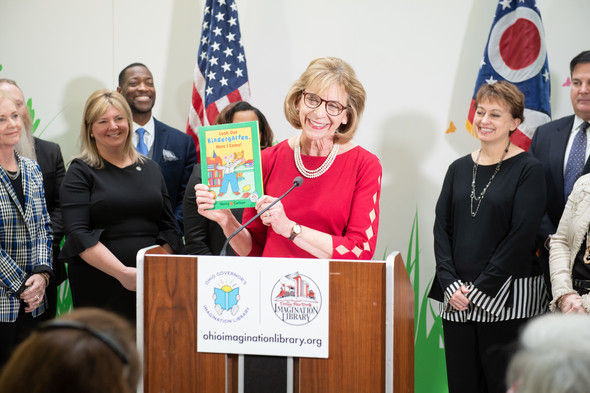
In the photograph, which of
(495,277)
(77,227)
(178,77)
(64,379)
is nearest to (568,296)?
(495,277)

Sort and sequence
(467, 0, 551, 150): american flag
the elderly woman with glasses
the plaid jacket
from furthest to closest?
(467, 0, 551, 150): american flag → the plaid jacket → the elderly woman with glasses

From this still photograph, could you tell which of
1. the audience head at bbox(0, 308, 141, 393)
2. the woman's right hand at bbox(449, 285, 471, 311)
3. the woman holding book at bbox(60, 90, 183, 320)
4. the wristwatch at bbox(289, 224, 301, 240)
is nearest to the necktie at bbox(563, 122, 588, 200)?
the woman's right hand at bbox(449, 285, 471, 311)

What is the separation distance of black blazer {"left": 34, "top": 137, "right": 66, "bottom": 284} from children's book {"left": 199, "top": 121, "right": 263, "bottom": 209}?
5.88 ft

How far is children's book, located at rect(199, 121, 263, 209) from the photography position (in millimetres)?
2398

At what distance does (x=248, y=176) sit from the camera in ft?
7.91

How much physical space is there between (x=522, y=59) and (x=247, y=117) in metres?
1.84

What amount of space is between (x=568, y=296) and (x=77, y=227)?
2435 millimetres

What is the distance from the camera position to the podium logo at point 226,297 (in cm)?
212

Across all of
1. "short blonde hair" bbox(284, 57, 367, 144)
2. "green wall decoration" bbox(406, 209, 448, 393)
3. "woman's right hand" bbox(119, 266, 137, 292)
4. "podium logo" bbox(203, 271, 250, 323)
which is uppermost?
"short blonde hair" bbox(284, 57, 367, 144)

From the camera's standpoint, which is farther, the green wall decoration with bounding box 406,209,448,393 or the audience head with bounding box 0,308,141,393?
the green wall decoration with bounding box 406,209,448,393

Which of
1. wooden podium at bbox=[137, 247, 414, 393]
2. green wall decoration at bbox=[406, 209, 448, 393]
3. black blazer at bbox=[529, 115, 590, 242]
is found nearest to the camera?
wooden podium at bbox=[137, 247, 414, 393]

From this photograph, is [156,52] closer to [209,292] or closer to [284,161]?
[284,161]

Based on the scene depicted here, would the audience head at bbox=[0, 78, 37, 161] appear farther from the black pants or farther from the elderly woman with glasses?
the black pants

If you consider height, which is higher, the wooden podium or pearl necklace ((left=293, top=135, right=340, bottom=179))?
pearl necklace ((left=293, top=135, right=340, bottom=179))
